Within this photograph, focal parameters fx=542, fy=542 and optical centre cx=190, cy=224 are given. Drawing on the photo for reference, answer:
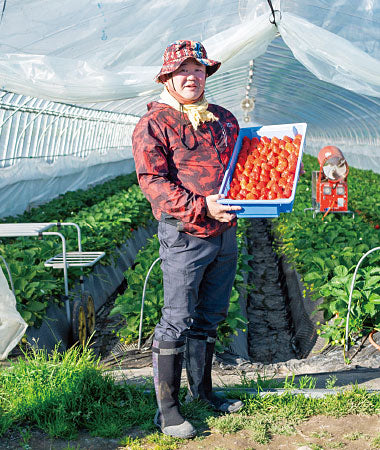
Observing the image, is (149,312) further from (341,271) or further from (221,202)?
(221,202)

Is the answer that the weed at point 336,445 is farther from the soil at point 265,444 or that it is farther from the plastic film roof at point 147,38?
the plastic film roof at point 147,38

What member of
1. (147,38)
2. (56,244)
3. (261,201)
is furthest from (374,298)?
(56,244)

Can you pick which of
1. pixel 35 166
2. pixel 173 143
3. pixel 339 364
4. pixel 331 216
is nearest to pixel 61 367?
pixel 173 143

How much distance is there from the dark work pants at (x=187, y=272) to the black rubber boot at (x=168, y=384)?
53 millimetres

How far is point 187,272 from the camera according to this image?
2584mm

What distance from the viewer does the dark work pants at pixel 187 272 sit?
8.49 ft

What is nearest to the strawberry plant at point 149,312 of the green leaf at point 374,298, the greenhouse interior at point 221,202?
the greenhouse interior at point 221,202

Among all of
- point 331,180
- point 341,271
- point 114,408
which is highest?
point 331,180

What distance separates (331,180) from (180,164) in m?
4.25

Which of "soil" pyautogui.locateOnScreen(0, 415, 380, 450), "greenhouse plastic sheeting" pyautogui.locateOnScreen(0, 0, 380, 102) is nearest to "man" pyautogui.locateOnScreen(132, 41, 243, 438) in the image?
"soil" pyautogui.locateOnScreen(0, 415, 380, 450)

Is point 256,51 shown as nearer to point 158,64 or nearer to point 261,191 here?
point 158,64

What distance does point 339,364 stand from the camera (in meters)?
4.24

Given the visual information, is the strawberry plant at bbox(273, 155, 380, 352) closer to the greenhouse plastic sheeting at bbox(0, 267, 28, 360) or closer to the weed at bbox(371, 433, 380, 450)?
the weed at bbox(371, 433, 380, 450)

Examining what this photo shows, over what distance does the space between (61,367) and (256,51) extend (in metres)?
4.01
